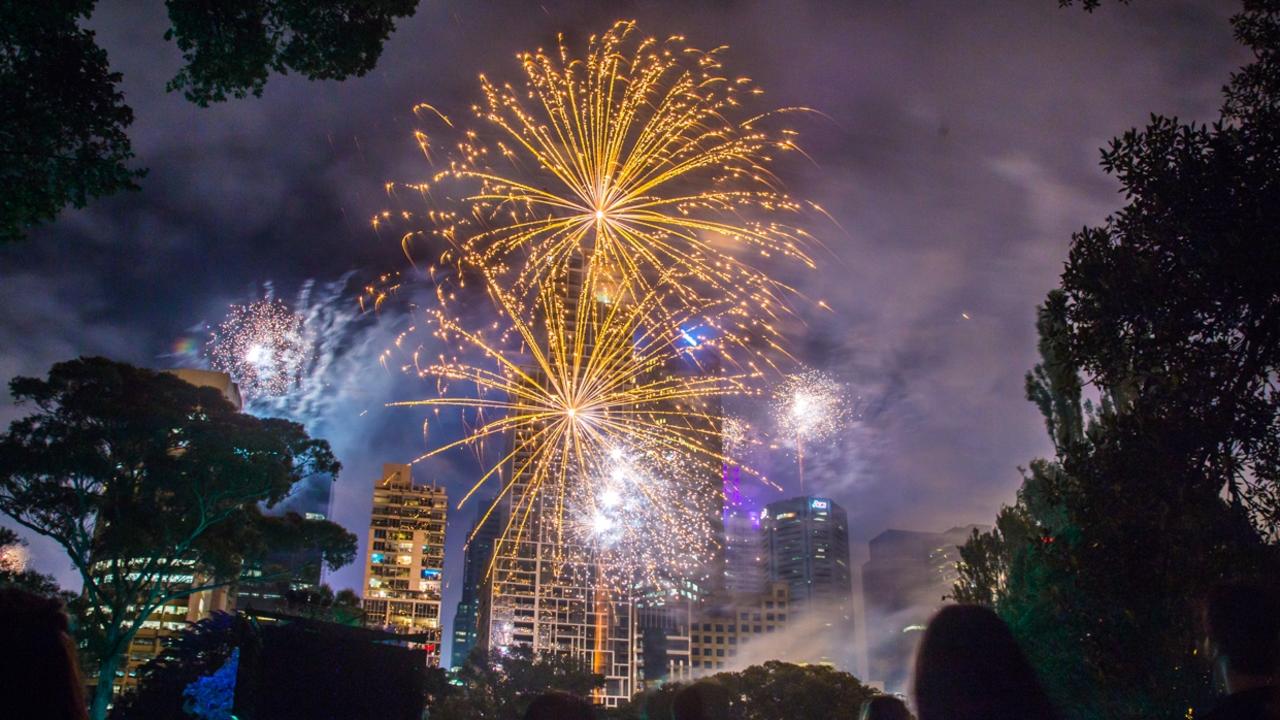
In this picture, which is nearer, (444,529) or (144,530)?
(144,530)

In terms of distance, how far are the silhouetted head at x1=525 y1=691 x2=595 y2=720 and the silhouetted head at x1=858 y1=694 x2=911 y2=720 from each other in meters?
2.02

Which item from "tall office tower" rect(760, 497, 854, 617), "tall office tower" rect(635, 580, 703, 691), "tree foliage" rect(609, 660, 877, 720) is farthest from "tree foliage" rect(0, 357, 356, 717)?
"tall office tower" rect(760, 497, 854, 617)

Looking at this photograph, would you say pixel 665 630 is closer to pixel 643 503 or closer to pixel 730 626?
pixel 730 626

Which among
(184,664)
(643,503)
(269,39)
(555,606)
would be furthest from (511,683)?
(555,606)

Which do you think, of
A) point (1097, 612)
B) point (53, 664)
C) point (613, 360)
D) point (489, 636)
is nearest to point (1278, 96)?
point (1097, 612)

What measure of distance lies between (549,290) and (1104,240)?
15980 mm

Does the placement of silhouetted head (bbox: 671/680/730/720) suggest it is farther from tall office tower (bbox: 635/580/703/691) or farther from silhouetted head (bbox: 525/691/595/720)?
tall office tower (bbox: 635/580/703/691)

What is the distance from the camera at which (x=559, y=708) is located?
351cm

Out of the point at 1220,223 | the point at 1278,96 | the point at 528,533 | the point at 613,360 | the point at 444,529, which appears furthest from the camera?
the point at 444,529

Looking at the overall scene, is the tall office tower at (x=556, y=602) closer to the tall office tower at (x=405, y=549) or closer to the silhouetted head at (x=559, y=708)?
the tall office tower at (x=405, y=549)

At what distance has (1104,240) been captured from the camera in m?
7.29

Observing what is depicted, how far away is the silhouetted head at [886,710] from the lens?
15.5 ft

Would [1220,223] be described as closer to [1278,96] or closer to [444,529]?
[1278,96]

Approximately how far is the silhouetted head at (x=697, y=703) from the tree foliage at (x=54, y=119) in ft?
22.3
